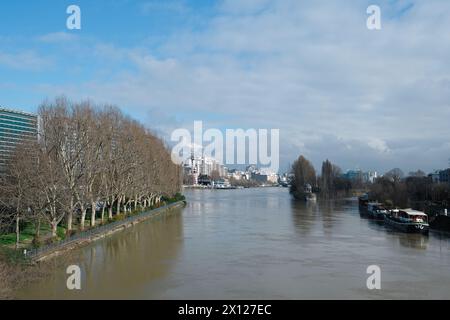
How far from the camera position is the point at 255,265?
70.4ft

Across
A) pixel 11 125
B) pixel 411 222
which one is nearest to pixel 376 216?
pixel 411 222

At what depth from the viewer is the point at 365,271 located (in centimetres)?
2042

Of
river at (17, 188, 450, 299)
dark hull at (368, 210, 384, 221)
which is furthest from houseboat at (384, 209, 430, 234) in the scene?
dark hull at (368, 210, 384, 221)

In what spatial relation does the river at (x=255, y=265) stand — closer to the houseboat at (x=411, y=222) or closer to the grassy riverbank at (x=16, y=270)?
the grassy riverbank at (x=16, y=270)

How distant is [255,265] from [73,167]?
567 inches

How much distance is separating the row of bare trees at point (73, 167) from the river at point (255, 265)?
10.2ft

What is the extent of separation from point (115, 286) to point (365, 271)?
10229 mm

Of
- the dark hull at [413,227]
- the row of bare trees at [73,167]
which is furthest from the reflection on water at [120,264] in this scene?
the dark hull at [413,227]

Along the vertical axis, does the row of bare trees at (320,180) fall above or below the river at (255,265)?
above

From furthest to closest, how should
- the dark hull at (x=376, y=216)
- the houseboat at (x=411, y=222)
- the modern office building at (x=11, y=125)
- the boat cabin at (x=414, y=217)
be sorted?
the dark hull at (x=376, y=216) < the modern office building at (x=11, y=125) < the boat cabin at (x=414, y=217) < the houseboat at (x=411, y=222)

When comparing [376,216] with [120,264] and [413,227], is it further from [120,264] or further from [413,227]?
[120,264]

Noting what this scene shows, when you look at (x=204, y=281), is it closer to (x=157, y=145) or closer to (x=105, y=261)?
(x=105, y=261)

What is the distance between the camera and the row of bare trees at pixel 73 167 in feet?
78.4
